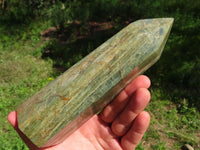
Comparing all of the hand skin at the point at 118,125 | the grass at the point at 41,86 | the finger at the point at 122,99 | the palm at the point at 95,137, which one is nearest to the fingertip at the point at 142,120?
the hand skin at the point at 118,125

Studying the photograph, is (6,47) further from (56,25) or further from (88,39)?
(88,39)

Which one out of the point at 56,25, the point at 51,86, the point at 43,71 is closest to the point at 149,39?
the point at 51,86

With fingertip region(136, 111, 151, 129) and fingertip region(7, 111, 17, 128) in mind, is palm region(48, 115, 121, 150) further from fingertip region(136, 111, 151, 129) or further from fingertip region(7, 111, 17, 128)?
fingertip region(7, 111, 17, 128)

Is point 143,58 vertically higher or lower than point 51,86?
higher

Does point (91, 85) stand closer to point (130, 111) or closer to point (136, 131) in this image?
point (130, 111)

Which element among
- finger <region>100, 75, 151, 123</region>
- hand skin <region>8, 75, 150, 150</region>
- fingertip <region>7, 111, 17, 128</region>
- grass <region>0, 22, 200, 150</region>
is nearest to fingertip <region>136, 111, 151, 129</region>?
hand skin <region>8, 75, 150, 150</region>

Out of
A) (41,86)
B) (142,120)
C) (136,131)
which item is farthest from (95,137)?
(41,86)
